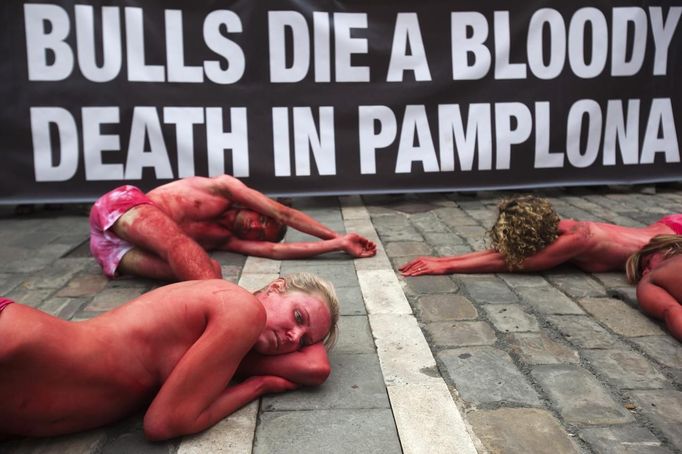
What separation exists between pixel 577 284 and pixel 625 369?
4.14 ft

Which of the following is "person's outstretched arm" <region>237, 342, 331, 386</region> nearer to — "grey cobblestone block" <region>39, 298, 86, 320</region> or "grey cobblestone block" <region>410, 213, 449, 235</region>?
"grey cobblestone block" <region>39, 298, 86, 320</region>

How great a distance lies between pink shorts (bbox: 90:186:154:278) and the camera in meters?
4.16

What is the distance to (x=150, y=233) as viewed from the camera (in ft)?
13.3

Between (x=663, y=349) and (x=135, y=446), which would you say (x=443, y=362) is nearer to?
(x=663, y=349)

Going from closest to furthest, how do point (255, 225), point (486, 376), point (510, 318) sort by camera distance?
point (486, 376) < point (510, 318) < point (255, 225)

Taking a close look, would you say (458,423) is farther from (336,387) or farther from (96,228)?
(96,228)

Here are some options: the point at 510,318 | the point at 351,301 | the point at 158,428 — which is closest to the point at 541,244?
the point at 510,318

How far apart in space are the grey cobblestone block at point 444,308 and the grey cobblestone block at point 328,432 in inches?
42.4

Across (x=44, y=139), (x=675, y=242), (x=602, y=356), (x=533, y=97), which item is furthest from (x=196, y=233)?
(x=533, y=97)

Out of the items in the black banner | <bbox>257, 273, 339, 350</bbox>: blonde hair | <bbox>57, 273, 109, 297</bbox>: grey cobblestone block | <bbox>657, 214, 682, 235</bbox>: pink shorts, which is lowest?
<bbox>57, 273, 109, 297</bbox>: grey cobblestone block

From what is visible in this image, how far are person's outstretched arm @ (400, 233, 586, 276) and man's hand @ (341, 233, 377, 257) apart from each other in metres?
0.39

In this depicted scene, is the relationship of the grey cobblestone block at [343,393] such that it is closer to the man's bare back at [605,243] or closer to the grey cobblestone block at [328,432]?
the grey cobblestone block at [328,432]

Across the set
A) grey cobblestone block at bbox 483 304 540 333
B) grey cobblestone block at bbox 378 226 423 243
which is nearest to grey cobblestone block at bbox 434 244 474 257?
grey cobblestone block at bbox 378 226 423 243

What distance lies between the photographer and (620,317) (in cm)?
358
